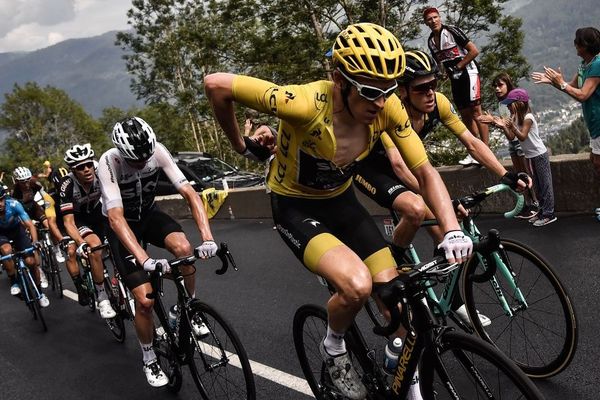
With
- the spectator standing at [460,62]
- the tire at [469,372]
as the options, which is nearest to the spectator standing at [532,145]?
the spectator standing at [460,62]

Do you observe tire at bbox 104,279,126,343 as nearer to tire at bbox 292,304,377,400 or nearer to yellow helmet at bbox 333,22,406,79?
tire at bbox 292,304,377,400

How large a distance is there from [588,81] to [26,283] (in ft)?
25.4

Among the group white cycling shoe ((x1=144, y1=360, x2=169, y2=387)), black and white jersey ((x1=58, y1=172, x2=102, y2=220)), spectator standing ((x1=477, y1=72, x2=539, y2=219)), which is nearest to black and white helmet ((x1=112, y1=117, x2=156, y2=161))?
white cycling shoe ((x1=144, y1=360, x2=169, y2=387))

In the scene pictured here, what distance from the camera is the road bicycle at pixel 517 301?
3.40 m

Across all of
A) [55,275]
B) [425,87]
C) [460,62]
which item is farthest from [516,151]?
[55,275]

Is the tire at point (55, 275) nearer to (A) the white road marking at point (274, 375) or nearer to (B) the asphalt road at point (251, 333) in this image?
(B) the asphalt road at point (251, 333)

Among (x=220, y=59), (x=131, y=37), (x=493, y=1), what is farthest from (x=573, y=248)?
(x=131, y=37)

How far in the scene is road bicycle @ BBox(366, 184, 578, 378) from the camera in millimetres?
3396

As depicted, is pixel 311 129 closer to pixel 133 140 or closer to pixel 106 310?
pixel 133 140

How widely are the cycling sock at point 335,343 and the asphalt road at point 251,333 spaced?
1.02 m

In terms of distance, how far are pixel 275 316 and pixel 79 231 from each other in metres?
2.78

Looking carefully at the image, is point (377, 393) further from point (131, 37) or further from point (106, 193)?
point (131, 37)

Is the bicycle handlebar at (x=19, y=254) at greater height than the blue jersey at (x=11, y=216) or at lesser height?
lesser

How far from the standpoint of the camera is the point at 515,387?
2240mm
